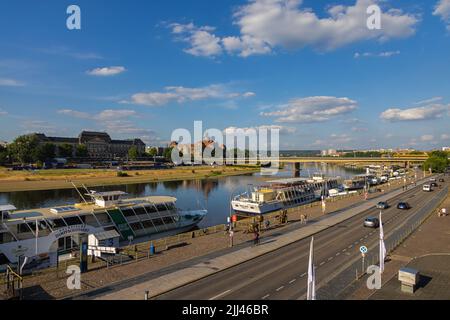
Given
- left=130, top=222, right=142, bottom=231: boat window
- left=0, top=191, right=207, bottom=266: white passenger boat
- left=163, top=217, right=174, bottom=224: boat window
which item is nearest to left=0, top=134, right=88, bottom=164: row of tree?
left=0, top=191, right=207, bottom=266: white passenger boat

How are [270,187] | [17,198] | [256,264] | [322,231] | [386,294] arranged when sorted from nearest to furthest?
[386,294]
[256,264]
[322,231]
[270,187]
[17,198]

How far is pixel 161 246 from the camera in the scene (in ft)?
109

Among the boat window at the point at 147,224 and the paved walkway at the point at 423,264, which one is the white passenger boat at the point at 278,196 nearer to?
the boat window at the point at 147,224

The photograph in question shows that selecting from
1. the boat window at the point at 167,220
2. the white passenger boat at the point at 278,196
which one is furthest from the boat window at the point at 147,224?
the white passenger boat at the point at 278,196

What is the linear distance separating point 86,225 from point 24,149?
157 m

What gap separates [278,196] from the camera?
73.6 m

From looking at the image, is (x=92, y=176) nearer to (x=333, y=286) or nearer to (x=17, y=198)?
(x=17, y=198)

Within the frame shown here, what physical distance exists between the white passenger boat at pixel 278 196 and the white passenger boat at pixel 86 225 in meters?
17.6

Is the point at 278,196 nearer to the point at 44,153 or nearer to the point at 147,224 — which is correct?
the point at 147,224

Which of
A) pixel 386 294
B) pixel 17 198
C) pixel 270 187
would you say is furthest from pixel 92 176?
pixel 386 294

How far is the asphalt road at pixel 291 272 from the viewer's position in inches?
819

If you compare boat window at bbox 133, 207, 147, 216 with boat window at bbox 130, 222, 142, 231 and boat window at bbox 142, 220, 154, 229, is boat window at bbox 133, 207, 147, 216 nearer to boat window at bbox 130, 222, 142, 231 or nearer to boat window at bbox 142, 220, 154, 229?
boat window at bbox 142, 220, 154, 229

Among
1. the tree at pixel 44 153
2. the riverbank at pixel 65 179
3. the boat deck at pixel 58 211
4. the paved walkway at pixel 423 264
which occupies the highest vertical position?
the tree at pixel 44 153
